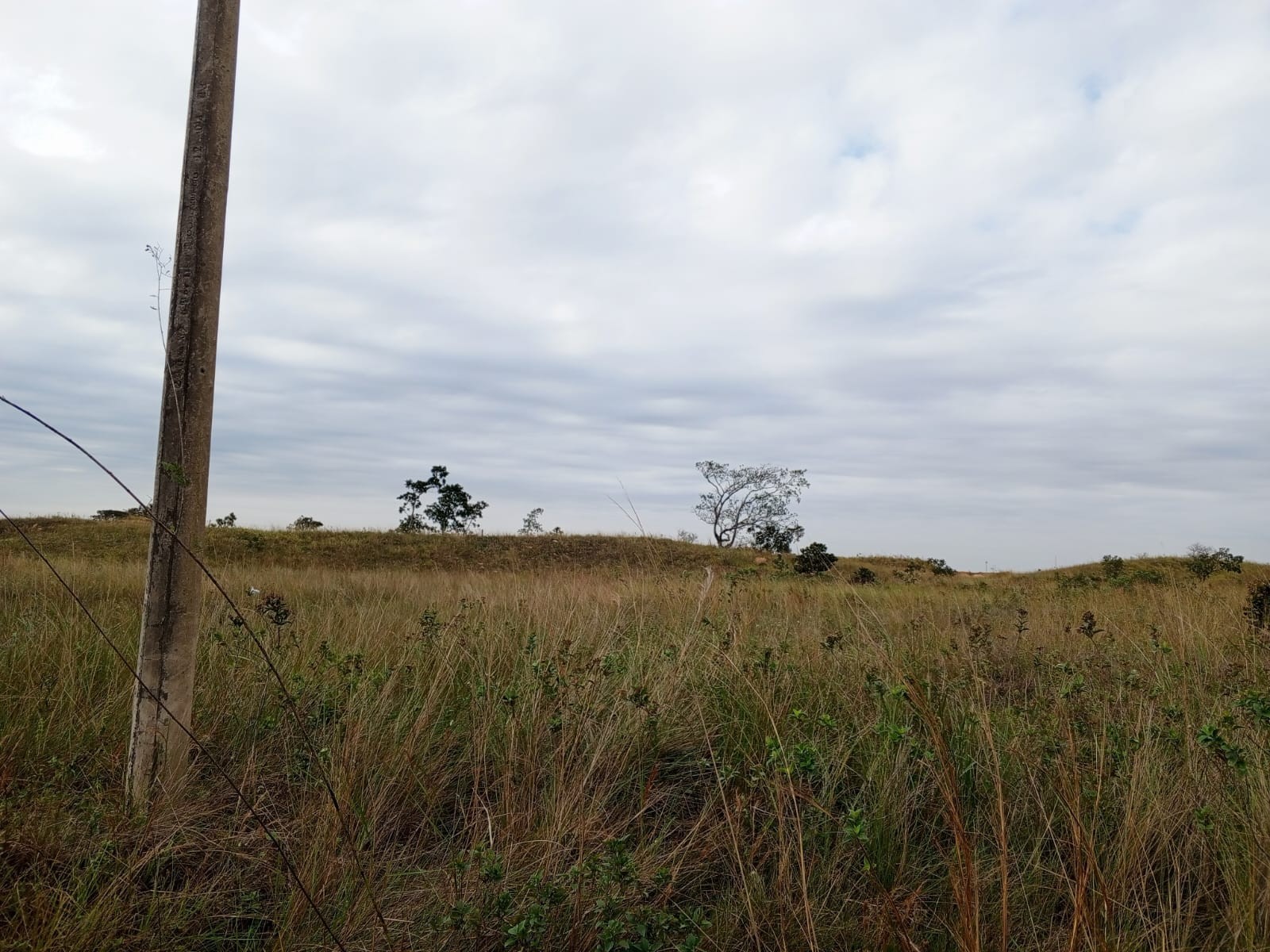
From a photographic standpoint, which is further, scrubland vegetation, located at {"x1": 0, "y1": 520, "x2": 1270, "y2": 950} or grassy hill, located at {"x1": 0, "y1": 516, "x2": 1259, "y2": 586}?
grassy hill, located at {"x1": 0, "y1": 516, "x2": 1259, "y2": 586}

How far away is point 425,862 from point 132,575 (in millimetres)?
9227

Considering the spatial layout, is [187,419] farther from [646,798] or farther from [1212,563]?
[1212,563]

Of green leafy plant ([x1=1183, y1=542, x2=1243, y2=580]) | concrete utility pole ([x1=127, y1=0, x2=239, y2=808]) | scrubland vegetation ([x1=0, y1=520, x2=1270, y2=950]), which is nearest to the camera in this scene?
scrubland vegetation ([x1=0, y1=520, x2=1270, y2=950])

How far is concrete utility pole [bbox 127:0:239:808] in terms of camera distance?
2.79m

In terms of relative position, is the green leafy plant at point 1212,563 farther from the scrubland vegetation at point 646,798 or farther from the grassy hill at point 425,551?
the scrubland vegetation at point 646,798

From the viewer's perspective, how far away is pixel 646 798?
2.97m

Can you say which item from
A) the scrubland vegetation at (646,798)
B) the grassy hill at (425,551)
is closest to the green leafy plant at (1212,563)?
the grassy hill at (425,551)

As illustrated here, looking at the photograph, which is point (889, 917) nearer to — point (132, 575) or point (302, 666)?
point (302, 666)

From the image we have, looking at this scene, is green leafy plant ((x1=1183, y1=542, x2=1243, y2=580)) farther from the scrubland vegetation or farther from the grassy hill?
the scrubland vegetation

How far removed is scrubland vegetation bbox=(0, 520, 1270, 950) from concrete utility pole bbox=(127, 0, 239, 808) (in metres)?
0.28

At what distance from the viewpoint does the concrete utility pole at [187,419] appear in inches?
110

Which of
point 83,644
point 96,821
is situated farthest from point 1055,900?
point 83,644

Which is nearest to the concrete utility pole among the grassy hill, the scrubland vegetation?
the scrubland vegetation

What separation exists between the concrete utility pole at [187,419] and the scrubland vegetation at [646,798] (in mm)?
276
